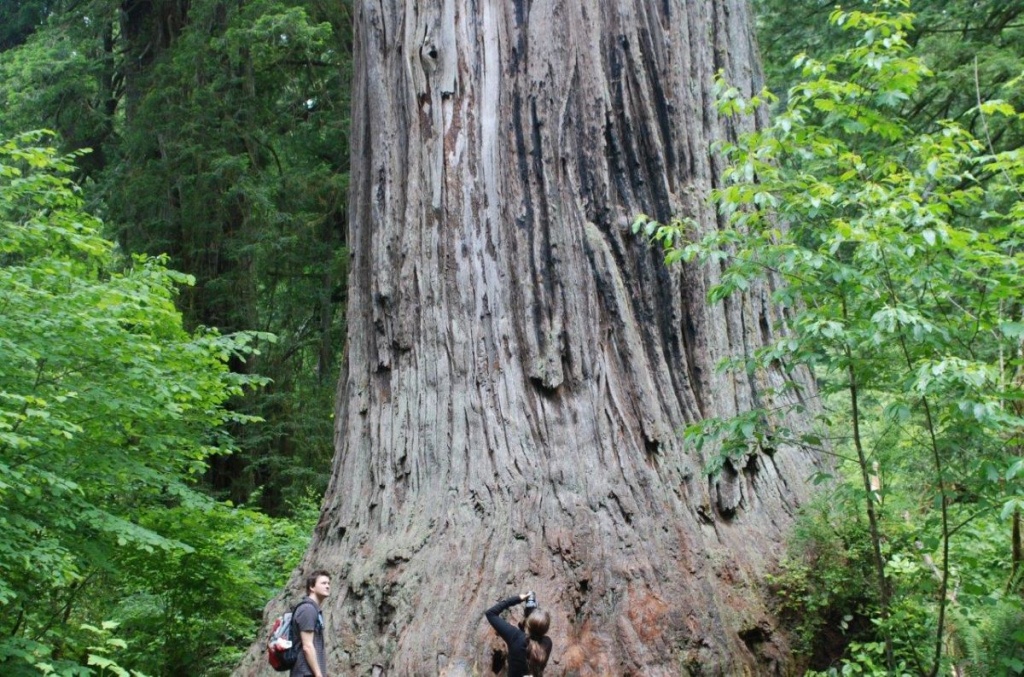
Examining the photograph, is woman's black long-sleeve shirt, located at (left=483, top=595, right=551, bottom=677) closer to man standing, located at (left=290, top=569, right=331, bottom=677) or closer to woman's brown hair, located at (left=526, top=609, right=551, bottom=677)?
woman's brown hair, located at (left=526, top=609, right=551, bottom=677)

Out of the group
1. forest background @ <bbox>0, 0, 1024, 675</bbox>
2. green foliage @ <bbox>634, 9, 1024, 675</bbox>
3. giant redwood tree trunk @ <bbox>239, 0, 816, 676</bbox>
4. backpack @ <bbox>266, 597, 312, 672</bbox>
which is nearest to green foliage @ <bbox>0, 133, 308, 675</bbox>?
forest background @ <bbox>0, 0, 1024, 675</bbox>

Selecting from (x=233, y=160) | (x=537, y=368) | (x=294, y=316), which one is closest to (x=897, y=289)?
(x=537, y=368)

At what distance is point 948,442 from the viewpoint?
5.52m

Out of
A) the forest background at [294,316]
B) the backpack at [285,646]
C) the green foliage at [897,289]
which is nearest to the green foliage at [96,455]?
the forest background at [294,316]

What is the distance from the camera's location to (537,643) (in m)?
6.03

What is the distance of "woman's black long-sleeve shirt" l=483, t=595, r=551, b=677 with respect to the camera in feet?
19.6

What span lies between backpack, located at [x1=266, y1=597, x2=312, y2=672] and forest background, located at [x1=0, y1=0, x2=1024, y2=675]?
3.06ft

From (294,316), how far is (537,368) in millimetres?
12385

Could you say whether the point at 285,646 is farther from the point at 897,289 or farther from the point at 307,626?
the point at 897,289

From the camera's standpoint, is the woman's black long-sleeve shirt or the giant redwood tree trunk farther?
the giant redwood tree trunk

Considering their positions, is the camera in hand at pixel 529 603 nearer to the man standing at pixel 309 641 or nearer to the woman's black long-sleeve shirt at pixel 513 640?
the woman's black long-sleeve shirt at pixel 513 640

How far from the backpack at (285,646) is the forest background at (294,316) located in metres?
0.93

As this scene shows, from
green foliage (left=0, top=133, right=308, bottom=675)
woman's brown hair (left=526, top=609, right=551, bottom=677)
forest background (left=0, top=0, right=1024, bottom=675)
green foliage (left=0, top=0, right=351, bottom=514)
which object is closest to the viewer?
forest background (left=0, top=0, right=1024, bottom=675)

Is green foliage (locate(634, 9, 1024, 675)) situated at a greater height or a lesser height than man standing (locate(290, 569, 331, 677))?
greater
